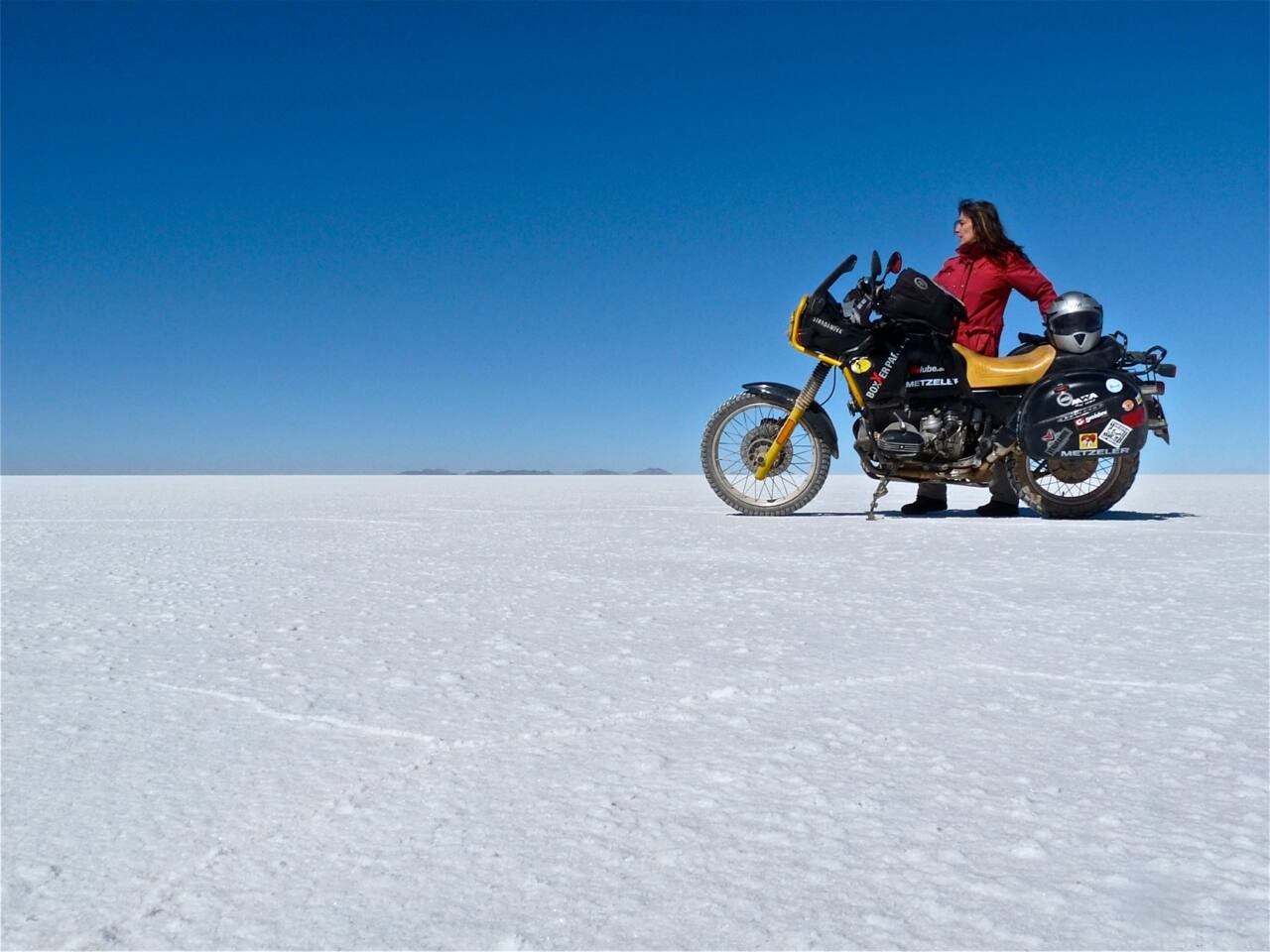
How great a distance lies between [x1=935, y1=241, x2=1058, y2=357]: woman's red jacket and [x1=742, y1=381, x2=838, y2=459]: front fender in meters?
0.86

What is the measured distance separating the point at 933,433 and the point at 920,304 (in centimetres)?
68

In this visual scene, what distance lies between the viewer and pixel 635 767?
3.40 feet

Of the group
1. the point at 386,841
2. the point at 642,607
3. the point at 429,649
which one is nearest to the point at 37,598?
the point at 429,649

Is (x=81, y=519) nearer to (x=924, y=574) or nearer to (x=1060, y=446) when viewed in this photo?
(x=924, y=574)

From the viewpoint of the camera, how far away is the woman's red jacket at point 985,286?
5.06 metres

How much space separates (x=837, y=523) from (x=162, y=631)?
3.31 m

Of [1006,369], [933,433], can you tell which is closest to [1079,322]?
[1006,369]

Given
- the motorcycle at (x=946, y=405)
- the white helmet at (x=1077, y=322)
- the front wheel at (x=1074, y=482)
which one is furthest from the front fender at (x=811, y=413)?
the white helmet at (x=1077, y=322)

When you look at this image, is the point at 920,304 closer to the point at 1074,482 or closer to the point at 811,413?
the point at 811,413

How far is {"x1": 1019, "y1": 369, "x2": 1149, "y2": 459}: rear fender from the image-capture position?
182 inches

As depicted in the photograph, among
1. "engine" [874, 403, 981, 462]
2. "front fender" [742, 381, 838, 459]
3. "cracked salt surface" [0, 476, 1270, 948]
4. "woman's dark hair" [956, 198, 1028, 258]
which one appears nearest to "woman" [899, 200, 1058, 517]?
"woman's dark hair" [956, 198, 1028, 258]

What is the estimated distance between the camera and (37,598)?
221 centimetres

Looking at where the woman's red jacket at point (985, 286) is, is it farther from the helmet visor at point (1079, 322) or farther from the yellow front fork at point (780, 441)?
the yellow front fork at point (780, 441)

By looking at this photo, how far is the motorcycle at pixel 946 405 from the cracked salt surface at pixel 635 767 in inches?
97.2
